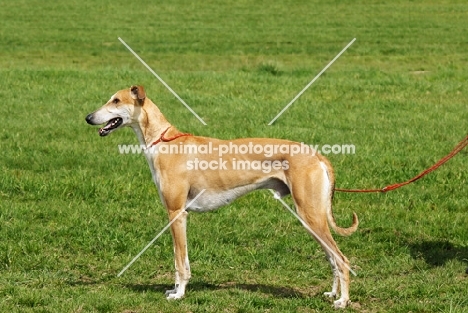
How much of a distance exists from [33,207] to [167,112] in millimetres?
6902

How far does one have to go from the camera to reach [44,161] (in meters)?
14.0

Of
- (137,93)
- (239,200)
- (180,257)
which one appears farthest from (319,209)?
(239,200)

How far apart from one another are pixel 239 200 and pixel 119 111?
3761 mm

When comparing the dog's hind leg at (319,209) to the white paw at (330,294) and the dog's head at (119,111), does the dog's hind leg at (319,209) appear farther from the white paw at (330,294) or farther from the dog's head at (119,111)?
the dog's head at (119,111)

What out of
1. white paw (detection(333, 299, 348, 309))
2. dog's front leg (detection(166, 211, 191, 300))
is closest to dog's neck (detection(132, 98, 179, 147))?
dog's front leg (detection(166, 211, 191, 300))

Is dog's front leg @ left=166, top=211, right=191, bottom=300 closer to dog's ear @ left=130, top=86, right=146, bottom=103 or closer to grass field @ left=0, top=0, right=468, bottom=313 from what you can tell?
grass field @ left=0, top=0, right=468, bottom=313

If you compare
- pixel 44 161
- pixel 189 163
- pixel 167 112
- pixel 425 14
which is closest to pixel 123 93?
pixel 189 163

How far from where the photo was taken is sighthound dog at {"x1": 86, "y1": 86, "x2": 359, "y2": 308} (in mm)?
8297

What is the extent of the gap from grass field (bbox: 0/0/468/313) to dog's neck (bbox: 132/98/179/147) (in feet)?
5.36

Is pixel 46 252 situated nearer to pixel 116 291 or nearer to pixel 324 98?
pixel 116 291

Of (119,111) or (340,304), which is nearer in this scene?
(340,304)

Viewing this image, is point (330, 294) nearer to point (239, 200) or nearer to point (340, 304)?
point (340, 304)

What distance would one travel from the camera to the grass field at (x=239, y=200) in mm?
8938

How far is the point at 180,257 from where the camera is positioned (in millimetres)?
8750
